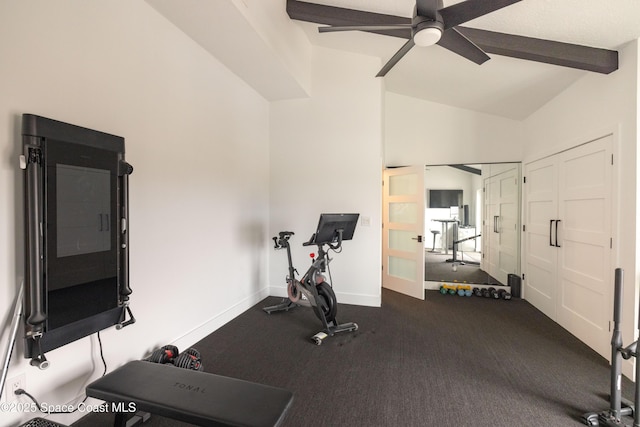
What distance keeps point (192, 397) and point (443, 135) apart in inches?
201

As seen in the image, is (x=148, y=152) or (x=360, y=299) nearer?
(x=148, y=152)

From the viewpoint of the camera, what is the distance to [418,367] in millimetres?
2545

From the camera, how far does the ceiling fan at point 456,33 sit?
194cm

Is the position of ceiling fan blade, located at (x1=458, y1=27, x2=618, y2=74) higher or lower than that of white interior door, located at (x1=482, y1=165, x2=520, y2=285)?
higher

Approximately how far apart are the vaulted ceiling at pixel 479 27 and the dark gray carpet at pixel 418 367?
2.85m

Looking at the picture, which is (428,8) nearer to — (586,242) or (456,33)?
(456,33)

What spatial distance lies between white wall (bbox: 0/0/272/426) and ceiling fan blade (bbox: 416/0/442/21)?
2181 mm

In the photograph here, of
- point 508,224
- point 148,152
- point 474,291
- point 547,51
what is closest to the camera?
point 148,152

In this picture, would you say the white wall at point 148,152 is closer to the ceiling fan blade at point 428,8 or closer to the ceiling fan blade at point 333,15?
the ceiling fan blade at point 333,15

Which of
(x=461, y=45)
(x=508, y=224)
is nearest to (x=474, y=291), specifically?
(x=508, y=224)

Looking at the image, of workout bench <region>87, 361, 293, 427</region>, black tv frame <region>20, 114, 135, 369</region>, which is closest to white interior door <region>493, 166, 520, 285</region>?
workout bench <region>87, 361, 293, 427</region>

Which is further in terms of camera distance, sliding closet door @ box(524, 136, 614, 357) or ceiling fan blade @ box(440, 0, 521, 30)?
sliding closet door @ box(524, 136, 614, 357)

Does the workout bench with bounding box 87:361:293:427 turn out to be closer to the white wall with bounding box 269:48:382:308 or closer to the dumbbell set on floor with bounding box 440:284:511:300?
the white wall with bounding box 269:48:382:308

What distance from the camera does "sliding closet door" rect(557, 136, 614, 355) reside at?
2730mm
